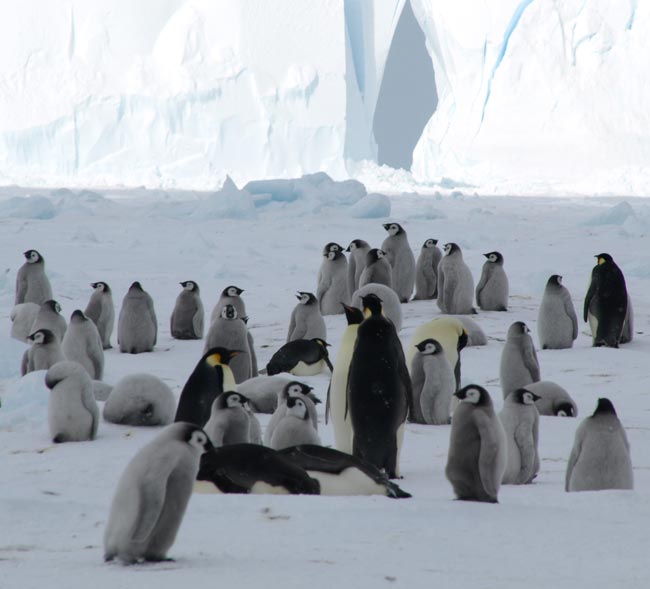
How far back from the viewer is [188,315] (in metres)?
7.59

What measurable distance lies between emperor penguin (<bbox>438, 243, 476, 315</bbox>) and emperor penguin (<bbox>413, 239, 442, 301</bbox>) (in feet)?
2.38

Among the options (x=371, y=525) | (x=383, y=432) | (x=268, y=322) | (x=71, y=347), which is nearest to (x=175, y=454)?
(x=371, y=525)

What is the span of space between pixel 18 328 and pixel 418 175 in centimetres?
2187

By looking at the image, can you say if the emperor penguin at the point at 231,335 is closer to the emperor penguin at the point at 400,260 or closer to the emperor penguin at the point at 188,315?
the emperor penguin at the point at 188,315

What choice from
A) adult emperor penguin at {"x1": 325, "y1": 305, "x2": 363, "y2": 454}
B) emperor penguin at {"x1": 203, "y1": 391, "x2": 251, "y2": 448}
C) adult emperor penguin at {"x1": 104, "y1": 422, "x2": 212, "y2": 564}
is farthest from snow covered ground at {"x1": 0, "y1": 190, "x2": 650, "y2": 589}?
emperor penguin at {"x1": 203, "y1": 391, "x2": 251, "y2": 448}

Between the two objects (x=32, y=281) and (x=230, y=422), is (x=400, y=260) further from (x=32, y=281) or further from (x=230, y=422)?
(x=230, y=422)

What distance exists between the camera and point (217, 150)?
24.6m

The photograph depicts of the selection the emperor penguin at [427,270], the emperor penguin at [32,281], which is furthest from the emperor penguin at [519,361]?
the emperor penguin at [32,281]

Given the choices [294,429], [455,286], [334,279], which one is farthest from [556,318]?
[294,429]

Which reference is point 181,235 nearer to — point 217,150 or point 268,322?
point 268,322

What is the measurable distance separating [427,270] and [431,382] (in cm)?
441

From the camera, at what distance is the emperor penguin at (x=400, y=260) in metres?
8.89

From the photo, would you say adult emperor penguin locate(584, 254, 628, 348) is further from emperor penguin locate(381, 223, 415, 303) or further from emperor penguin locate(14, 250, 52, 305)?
emperor penguin locate(14, 250, 52, 305)

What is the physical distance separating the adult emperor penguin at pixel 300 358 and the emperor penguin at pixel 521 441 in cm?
237
